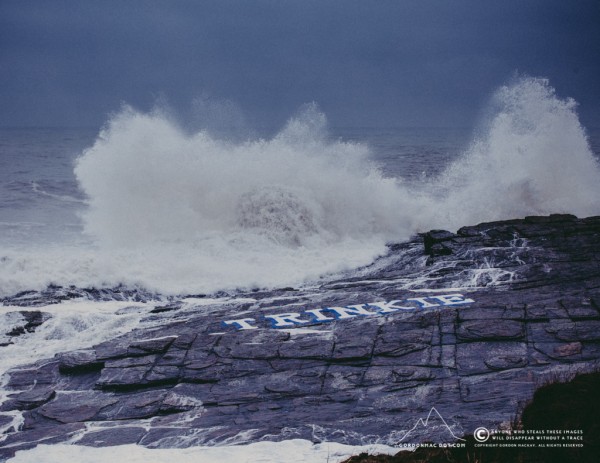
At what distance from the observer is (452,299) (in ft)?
27.9

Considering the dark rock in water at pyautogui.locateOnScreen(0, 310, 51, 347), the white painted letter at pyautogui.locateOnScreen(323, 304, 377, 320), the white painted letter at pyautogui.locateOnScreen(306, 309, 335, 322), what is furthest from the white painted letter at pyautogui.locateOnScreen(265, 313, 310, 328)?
the dark rock in water at pyautogui.locateOnScreen(0, 310, 51, 347)

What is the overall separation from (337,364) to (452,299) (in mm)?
2657

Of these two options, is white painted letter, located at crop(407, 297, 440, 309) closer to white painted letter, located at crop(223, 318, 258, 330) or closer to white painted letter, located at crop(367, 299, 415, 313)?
white painted letter, located at crop(367, 299, 415, 313)

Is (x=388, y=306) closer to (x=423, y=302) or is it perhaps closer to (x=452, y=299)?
(x=423, y=302)

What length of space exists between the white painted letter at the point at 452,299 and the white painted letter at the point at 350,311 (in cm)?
121

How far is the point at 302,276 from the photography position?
12312 mm

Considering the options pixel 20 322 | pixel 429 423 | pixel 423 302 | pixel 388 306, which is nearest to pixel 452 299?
pixel 423 302

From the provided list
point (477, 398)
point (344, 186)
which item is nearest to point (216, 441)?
point (477, 398)

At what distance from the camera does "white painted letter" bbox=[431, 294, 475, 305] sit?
8.30 m

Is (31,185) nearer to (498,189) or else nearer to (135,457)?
(498,189)

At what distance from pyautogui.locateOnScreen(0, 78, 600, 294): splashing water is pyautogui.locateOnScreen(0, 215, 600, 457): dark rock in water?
13.1ft

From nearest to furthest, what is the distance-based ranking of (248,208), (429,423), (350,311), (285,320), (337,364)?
1. (429,423)
2. (337,364)
3. (285,320)
4. (350,311)
5. (248,208)

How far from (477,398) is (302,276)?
698 centimetres

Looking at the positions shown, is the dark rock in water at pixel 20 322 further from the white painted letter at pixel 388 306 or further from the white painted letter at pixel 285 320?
the white painted letter at pixel 388 306
